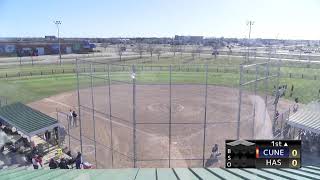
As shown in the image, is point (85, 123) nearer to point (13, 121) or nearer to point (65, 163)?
point (13, 121)

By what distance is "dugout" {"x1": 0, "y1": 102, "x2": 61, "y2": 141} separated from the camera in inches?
663

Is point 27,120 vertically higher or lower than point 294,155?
lower

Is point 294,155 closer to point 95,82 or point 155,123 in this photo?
point 155,123

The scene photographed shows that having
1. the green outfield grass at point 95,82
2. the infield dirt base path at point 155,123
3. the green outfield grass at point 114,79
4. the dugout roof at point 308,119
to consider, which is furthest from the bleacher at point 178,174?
the green outfield grass at point 95,82

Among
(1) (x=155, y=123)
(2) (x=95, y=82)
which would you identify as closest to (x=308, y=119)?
(1) (x=155, y=123)

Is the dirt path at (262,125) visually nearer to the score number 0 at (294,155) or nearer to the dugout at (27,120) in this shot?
the score number 0 at (294,155)

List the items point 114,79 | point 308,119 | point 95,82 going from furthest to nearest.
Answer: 1. point 114,79
2. point 95,82
3. point 308,119

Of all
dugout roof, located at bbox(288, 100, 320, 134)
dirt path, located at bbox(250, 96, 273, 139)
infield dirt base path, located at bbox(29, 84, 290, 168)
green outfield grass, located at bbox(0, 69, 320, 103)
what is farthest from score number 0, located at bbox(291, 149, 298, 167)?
green outfield grass, located at bbox(0, 69, 320, 103)

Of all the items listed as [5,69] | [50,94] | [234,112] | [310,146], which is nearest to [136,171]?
[310,146]

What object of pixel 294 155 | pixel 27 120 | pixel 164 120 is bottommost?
pixel 164 120
